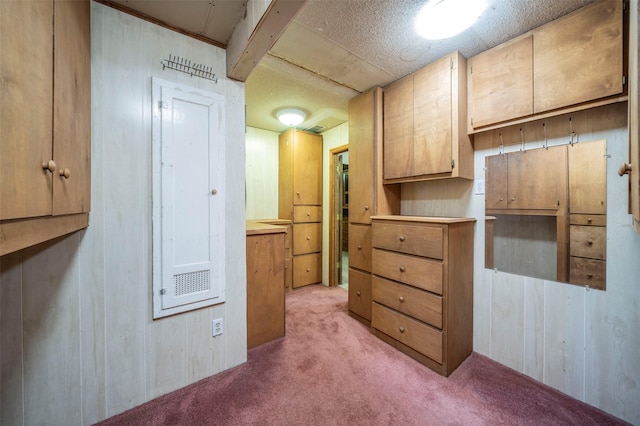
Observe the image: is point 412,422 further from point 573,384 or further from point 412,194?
point 412,194

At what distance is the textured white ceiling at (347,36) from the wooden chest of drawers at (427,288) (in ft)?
4.18

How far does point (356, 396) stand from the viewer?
1517 mm

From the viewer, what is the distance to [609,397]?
1404 mm

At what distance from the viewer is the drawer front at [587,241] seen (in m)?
1.45

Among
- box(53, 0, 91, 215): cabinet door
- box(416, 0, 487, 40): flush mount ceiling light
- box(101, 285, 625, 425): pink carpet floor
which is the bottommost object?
box(101, 285, 625, 425): pink carpet floor

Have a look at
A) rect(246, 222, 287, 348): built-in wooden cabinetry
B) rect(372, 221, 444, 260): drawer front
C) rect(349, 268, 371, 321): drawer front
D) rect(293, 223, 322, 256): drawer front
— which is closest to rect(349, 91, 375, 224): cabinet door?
rect(372, 221, 444, 260): drawer front

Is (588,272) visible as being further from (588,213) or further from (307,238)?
(307,238)

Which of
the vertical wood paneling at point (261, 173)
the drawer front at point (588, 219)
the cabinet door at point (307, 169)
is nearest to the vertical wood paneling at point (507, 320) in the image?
the drawer front at point (588, 219)

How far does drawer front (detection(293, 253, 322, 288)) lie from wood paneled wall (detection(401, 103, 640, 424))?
2259mm

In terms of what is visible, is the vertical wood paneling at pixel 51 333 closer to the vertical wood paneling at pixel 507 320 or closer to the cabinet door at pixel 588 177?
the vertical wood paneling at pixel 507 320

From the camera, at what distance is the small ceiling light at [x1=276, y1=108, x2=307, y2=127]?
2916 mm

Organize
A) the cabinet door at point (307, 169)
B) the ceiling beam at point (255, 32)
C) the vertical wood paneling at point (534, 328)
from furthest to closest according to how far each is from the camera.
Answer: the cabinet door at point (307, 169) → the vertical wood paneling at point (534, 328) → the ceiling beam at point (255, 32)

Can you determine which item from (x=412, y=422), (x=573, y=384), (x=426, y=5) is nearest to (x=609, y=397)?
(x=573, y=384)

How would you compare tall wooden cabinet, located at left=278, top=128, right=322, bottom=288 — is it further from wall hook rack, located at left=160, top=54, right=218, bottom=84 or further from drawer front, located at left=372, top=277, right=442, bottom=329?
wall hook rack, located at left=160, top=54, right=218, bottom=84
